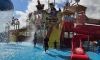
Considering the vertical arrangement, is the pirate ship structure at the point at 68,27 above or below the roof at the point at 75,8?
below

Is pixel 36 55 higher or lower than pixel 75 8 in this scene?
lower

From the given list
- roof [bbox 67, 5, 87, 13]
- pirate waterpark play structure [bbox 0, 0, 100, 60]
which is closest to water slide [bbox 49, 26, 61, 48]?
pirate waterpark play structure [bbox 0, 0, 100, 60]

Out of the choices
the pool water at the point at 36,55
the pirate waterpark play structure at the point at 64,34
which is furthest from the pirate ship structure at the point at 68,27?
the pool water at the point at 36,55

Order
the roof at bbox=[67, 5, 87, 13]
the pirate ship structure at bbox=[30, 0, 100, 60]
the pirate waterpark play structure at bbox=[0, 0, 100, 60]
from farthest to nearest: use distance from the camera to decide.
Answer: the roof at bbox=[67, 5, 87, 13]
the pirate ship structure at bbox=[30, 0, 100, 60]
the pirate waterpark play structure at bbox=[0, 0, 100, 60]

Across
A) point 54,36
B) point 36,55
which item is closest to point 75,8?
point 54,36

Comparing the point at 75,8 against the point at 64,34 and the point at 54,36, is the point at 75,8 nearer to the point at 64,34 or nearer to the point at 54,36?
the point at 64,34

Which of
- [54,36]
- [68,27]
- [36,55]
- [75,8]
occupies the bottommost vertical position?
[36,55]

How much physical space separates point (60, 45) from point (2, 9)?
1956cm

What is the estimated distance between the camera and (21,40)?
189 feet

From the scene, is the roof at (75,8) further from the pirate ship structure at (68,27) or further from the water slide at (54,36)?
the water slide at (54,36)

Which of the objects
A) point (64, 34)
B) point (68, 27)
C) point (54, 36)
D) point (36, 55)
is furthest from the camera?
point (54, 36)

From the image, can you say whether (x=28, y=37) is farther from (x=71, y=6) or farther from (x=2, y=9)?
(x=2, y=9)

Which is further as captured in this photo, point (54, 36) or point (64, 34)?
point (54, 36)

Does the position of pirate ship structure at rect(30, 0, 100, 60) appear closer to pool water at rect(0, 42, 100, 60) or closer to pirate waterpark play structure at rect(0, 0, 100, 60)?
pirate waterpark play structure at rect(0, 0, 100, 60)
